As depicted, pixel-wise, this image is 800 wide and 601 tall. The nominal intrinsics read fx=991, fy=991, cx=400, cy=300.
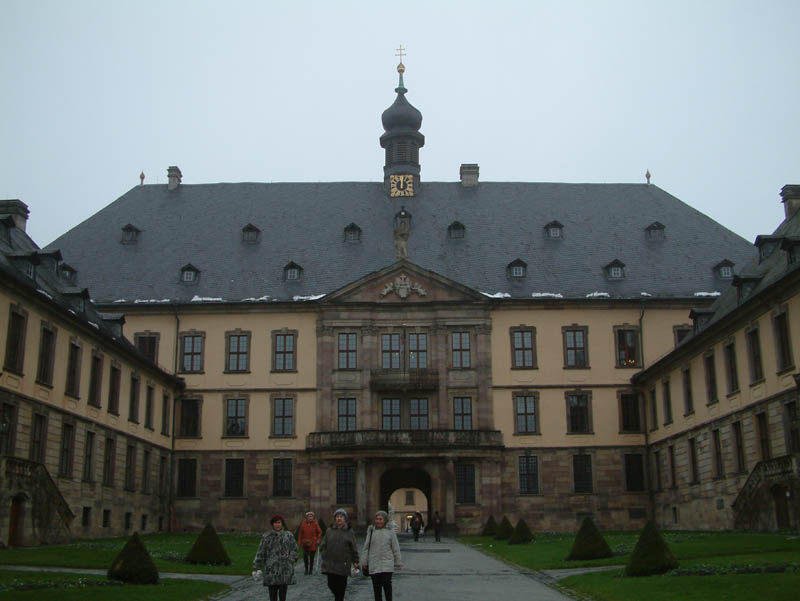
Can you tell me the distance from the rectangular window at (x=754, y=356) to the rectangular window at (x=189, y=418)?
30.4 meters

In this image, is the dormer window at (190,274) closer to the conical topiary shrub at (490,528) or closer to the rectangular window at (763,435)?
the conical topiary shrub at (490,528)

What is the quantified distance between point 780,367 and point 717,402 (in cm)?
698

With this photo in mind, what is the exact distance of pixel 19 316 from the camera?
36.6 metres

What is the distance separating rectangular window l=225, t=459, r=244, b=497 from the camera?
55094mm

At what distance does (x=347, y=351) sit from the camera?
56.3 m

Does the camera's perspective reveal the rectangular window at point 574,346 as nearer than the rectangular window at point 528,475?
No

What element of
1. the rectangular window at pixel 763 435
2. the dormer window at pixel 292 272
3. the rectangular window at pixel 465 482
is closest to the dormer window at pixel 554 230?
the dormer window at pixel 292 272

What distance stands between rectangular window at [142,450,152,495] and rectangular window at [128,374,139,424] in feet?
8.39

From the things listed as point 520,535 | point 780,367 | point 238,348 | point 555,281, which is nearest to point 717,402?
point 780,367

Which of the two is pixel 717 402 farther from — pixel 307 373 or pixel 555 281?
pixel 307 373

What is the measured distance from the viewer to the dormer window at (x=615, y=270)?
2277 inches

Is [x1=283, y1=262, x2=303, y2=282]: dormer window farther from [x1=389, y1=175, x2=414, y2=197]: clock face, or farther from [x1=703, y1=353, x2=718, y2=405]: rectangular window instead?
[x1=703, y1=353, x2=718, y2=405]: rectangular window

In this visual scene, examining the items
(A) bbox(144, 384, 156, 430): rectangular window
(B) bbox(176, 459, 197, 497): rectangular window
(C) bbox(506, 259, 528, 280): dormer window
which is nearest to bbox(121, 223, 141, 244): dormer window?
(A) bbox(144, 384, 156, 430): rectangular window

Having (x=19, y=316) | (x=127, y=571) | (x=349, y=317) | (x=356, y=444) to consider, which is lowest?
(x=127, y=571)
